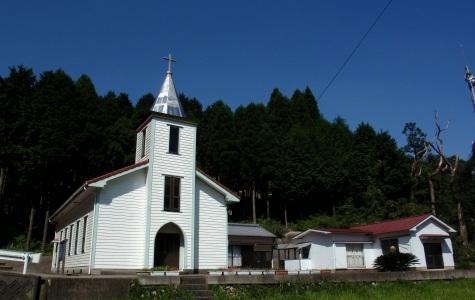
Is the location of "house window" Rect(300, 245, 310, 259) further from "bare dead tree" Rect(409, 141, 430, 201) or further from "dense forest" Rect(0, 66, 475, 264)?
"bare dead tree" Rect(409, 141, 430, 201)

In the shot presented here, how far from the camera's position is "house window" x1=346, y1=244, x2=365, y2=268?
30.0 m

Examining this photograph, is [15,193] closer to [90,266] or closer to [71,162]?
[71,162]

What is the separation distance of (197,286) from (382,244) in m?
21.3

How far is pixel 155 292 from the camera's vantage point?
1243 centimetres

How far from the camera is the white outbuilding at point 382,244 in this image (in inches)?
1140

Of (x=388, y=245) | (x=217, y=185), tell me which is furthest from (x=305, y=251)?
(x=217, y=185)

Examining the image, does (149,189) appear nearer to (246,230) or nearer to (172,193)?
(172,193)

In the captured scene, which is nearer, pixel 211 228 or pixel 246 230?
pixel 211 228

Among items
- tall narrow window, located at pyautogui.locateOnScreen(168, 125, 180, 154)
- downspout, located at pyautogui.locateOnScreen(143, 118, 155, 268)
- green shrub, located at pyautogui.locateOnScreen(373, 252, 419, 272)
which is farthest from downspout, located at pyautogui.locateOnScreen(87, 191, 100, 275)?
green shrub, located at pyautogui.locateOnScreen(373, 252, 419, 272)

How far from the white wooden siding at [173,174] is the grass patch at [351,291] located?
21.0 feet

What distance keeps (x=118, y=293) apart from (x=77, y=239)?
11607mm

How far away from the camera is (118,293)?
→ 11891 millimetres

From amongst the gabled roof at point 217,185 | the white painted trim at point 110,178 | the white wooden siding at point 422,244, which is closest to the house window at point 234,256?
the gabled roof at point 217,185

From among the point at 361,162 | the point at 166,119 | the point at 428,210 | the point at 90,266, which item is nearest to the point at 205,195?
the point at 166,119
